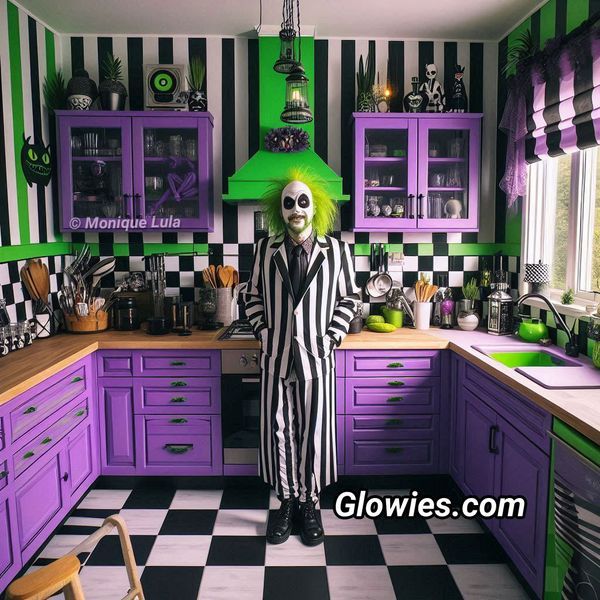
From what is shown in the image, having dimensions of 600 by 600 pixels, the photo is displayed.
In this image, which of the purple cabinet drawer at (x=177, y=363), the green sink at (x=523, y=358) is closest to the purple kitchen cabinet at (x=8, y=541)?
the purple cabinet drawer at (x=177, y=363)

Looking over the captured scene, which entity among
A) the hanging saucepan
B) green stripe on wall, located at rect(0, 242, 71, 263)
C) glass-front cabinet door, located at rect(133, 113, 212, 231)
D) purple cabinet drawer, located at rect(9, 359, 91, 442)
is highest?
glass-front cabinet door, located at rect(133, 113, 212, 231)

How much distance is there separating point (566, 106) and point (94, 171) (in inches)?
103

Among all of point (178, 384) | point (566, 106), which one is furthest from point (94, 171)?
point (566, 106)

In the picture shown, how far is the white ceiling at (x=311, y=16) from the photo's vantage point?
3.13 m

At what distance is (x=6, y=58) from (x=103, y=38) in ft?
2.61

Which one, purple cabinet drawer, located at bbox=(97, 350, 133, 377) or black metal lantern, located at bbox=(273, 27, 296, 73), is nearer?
black metal lantern, located at bbox=(273, 27, 296, 73)

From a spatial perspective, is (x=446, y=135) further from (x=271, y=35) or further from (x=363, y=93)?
(x=271, y=35)

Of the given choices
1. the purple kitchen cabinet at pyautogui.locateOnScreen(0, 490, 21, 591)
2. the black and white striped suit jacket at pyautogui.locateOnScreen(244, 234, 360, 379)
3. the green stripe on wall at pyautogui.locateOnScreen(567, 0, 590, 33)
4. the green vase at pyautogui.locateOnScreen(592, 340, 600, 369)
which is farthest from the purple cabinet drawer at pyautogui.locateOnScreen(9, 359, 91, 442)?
the green stripe on wall at pyautogui.locateOnScreen(567, 0, 590, 33)

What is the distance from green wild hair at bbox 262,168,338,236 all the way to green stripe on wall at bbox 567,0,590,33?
1.42m

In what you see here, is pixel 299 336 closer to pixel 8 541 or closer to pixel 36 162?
pixel 8 541

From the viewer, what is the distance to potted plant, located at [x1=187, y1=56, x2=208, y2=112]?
3535mm

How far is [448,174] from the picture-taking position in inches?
138

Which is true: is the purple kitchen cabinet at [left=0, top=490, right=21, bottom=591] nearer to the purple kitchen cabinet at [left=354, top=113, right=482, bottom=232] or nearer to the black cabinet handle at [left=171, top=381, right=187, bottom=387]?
the black cabinet handle at [left=171, top=381, right=187, bottom=387]

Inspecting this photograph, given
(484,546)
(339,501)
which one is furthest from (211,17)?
(484,546)
